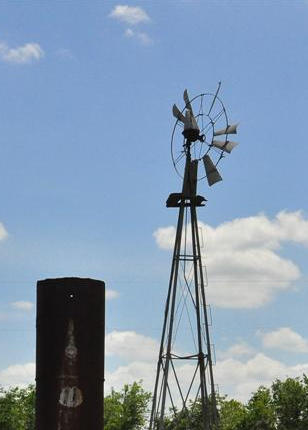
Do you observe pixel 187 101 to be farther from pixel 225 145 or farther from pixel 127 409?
pixel 127 409

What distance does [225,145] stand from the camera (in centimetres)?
3077

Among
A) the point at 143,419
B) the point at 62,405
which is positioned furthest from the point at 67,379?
the point at 143,419

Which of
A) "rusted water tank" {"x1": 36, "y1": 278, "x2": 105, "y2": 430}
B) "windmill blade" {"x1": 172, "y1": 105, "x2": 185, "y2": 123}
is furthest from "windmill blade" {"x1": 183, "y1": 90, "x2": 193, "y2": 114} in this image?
"rusted water tank" {"x1": 36, "y1": 278, "x2": 105, "y2": 430}

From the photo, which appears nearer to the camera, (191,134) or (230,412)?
(191,134)

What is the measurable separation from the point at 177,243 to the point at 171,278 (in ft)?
4.91

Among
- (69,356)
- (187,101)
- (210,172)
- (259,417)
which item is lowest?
(69,356)

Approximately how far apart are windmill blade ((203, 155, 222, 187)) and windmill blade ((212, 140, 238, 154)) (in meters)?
0.60

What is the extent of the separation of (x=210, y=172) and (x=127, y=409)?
3825 centimetres

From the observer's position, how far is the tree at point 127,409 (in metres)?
62.8

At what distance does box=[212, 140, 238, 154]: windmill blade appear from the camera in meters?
30.7

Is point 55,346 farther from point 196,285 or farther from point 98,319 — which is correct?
point 196,285

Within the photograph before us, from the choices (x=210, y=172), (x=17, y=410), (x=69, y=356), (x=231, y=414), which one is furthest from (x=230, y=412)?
(x=69, y=356)

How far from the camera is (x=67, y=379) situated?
37.1ft

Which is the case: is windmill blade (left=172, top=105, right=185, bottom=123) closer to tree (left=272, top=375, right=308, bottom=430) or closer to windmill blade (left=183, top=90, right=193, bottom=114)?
windmill blade (left=183, top=90, right=193, bottom=114)
